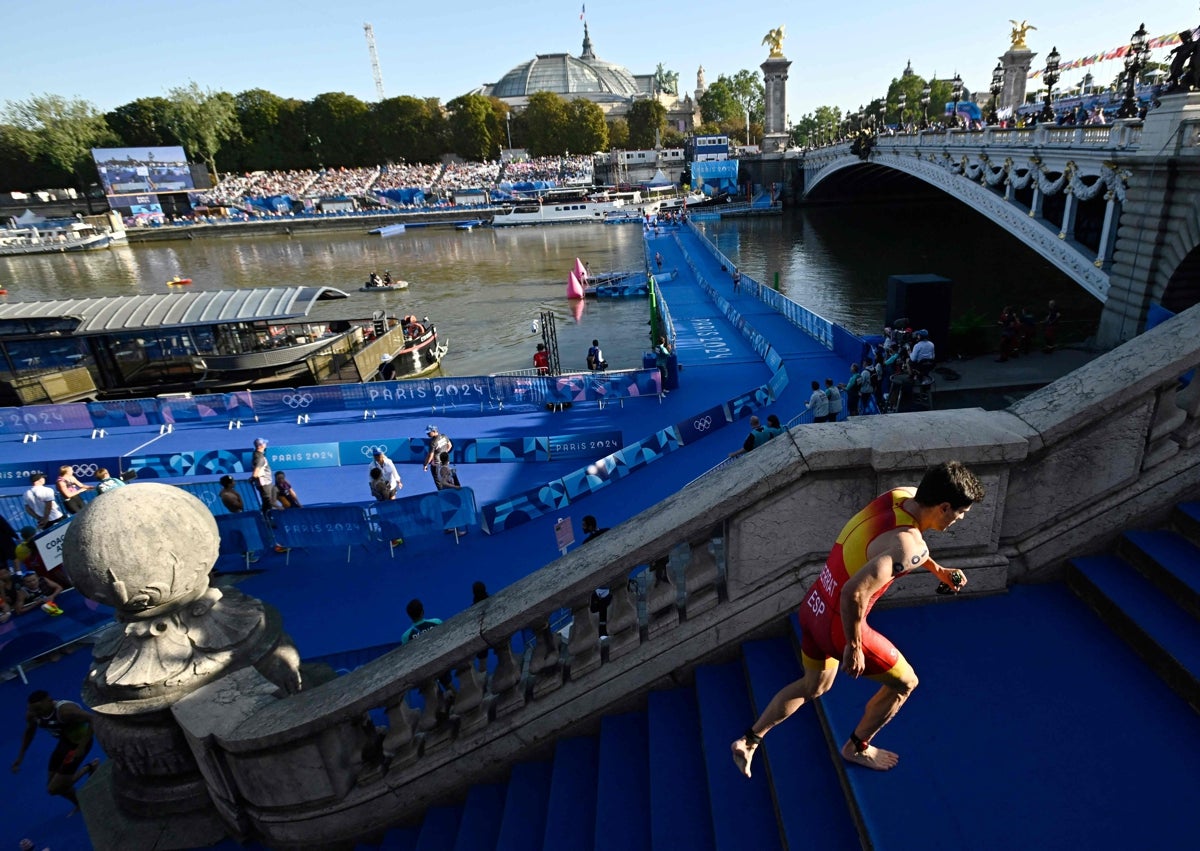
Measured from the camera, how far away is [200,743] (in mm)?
4043

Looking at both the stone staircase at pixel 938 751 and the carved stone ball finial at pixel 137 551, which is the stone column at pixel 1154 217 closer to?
the stone staircase at pixel 938 751

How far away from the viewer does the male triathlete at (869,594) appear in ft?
8.66

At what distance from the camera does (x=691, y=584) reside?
414cm

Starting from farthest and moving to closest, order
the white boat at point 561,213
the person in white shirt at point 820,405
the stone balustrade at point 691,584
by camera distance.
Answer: the white boat at point 561,213, the person in white shirt at point 820,405, the stone balustrade at point 691,584

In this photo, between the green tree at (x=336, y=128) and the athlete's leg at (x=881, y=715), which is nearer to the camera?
the athlete's leg at (x=881, y=715)

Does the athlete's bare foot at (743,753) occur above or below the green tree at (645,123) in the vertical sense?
below

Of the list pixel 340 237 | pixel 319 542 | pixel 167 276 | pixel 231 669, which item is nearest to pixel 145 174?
pixel 340 237

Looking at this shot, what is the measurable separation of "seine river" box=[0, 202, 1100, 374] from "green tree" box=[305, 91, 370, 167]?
33.7 m

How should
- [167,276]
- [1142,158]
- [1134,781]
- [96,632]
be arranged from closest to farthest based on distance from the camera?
[1134,781], [96,632], [1142,158], [167,276]

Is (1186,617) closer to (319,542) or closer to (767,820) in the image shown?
(767,820)

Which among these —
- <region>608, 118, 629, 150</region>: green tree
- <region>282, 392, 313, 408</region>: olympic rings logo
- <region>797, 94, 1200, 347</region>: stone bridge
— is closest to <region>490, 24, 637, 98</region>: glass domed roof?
<region>608, 118, 629, 150</region>: green tree

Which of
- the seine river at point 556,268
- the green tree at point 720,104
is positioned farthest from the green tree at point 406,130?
the green tree at point 720,104

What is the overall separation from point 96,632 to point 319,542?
122 inches

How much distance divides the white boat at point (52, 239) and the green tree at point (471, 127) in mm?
56426
